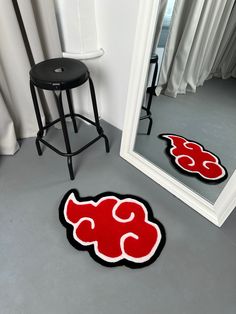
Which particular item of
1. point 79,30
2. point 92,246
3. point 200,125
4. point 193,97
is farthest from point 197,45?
point 92,246

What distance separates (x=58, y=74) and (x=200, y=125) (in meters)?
0.89

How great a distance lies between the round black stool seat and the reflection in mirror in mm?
412

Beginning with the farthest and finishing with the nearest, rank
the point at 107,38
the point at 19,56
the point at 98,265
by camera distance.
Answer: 1. the point at 107,38
2. the point at 19,56
3. the point at 98,265

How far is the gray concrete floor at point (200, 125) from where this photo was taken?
1185mm

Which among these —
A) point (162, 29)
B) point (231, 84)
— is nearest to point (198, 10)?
point (162, 29)

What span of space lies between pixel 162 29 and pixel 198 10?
0.18 m

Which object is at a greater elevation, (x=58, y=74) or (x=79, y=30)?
(x=79, y=30)

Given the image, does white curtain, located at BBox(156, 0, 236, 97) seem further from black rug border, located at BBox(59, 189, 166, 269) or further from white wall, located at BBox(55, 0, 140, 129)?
black rug border, located at BBox(59, 189, 166, 269)

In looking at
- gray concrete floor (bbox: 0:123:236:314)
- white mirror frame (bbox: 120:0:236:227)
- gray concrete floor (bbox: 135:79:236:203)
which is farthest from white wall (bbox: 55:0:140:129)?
gray concrete floor (bbox: 0:123:236:314)

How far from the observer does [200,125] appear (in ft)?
4.26

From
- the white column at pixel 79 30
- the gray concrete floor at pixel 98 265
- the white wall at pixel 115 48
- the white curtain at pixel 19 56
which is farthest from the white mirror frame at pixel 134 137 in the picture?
the white curtain at pixel 19 56

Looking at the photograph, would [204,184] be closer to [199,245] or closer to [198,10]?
[199,245]

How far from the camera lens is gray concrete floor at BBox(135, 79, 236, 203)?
1185mm

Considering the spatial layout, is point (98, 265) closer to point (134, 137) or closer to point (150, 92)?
point (134, 137)
